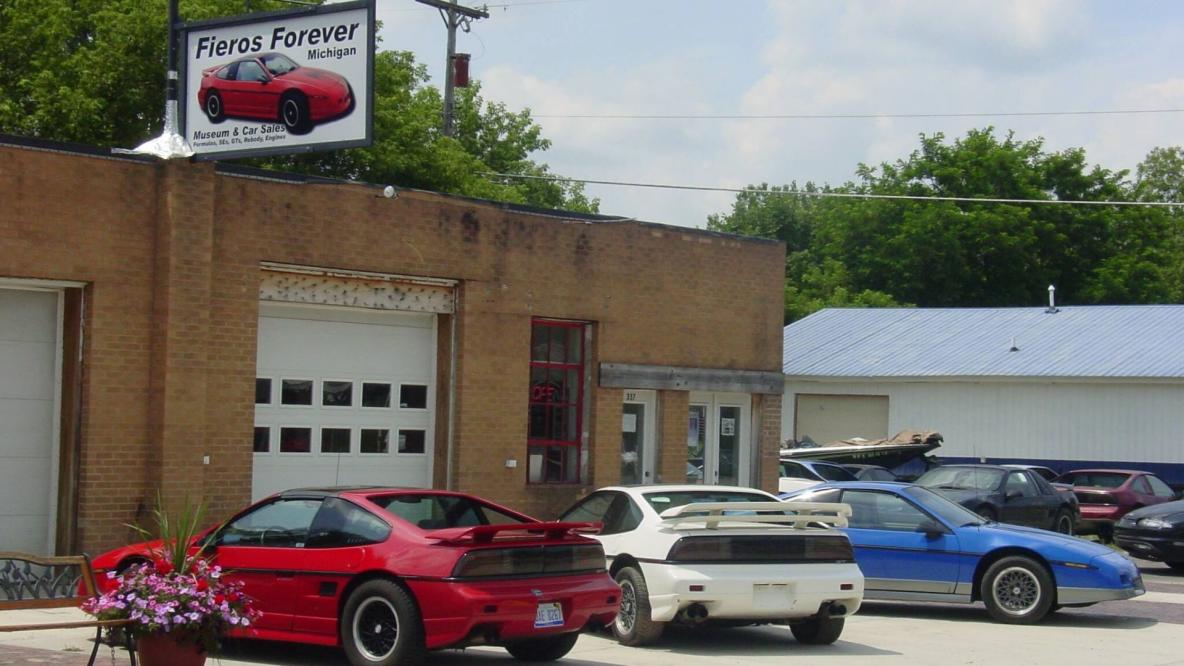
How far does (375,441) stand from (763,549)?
7.14m

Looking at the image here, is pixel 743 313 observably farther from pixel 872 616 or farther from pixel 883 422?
pixel 883 422

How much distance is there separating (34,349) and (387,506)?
612cm

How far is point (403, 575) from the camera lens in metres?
10.6

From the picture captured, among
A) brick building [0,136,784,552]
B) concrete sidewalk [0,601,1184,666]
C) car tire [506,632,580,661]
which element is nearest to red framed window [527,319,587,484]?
brick building [0,136,784,552]

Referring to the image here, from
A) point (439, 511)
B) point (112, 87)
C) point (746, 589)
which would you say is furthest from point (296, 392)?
point (112, 87)

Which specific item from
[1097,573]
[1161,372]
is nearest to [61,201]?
[1097,573]

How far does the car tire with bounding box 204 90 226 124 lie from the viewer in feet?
52.5

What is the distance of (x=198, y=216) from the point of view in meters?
16.1

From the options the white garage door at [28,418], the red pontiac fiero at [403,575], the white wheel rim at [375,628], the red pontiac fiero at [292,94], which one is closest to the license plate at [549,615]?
the red pontiac fiero at [403,575]

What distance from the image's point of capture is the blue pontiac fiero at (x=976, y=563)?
15008 mm

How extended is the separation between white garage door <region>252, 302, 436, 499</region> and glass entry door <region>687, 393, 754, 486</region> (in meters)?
4.86

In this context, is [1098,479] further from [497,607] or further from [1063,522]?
[497,607]

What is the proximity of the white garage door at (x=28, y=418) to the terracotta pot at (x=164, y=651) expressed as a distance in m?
6.97

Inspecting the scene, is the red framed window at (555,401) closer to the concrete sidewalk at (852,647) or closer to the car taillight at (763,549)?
the concrete sidewalk at (852,647)
